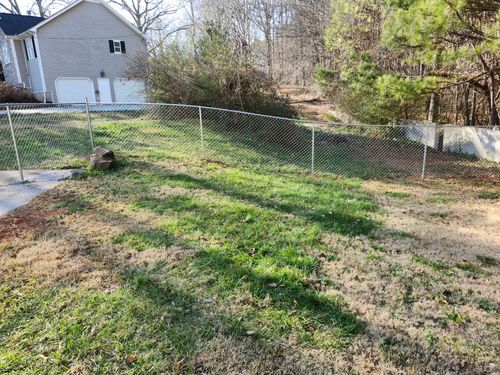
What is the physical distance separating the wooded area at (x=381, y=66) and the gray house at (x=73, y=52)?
7832mm

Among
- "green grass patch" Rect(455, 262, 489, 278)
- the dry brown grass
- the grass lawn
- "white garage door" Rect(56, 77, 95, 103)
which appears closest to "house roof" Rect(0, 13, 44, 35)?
"white garage door" Rect(56, 77, 95, 103)

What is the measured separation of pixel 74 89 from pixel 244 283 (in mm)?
20649

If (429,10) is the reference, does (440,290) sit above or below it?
below

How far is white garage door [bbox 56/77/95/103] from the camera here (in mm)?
19766

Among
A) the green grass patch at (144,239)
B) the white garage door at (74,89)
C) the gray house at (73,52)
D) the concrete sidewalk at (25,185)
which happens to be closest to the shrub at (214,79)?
the concrete sidewalk at (25,185)

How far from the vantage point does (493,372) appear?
2.33 m

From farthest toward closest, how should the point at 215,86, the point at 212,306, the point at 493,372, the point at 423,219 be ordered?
the point at 215,86 → the point at 423,219 → the point at 212,306 → the point at 493,372

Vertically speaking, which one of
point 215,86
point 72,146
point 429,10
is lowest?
point 72,146

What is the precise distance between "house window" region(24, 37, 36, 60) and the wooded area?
942 centimetres

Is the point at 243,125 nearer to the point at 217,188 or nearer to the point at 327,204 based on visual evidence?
the point at 217,188

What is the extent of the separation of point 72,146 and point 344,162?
706 centimetres

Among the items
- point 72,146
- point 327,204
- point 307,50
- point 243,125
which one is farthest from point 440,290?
point 307,50

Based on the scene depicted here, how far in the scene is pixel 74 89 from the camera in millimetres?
20172

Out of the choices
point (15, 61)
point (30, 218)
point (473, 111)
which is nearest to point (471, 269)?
point (30, 218)
